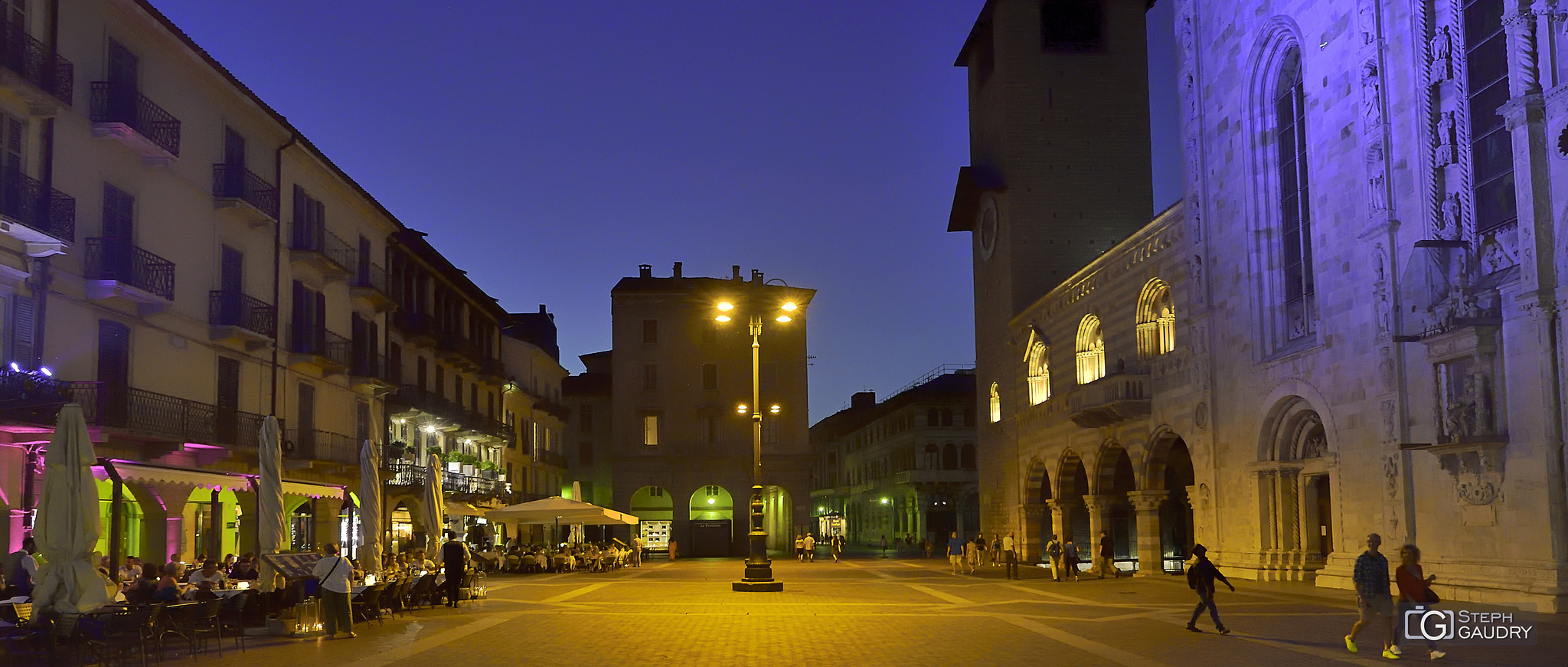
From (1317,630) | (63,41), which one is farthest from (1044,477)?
(63,41)

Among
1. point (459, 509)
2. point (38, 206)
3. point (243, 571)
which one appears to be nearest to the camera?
point (38, 206)

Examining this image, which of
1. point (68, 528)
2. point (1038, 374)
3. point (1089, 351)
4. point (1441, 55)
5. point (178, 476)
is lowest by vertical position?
point (68, 528)

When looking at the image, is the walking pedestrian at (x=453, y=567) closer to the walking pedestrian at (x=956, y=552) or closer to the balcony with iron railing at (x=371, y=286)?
the balcony with iron railing at (x=371, y=286)

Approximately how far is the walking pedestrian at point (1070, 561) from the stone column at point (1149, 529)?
186 centimetres

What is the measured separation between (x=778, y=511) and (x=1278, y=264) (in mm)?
46783

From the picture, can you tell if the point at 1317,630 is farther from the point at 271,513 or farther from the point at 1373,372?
the point at 271,513

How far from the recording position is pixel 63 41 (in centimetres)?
2333

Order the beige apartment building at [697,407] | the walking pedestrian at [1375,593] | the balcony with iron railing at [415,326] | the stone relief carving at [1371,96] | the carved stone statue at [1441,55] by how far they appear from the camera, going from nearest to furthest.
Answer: the walking pedestrian at [1375,593] < the carved stone statue at [1441,55] < the stone relief carving at [1371,96] < the balcony with iron railing at [415,326] < the beige apartment building at [697,407]

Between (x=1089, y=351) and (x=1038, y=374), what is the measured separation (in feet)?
20.1

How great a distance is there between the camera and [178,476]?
2122cm

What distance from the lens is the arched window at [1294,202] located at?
28500 mm

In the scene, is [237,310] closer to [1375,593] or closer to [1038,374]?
[1375,593]

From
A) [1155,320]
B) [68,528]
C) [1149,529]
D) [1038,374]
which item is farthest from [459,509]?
[68,528]

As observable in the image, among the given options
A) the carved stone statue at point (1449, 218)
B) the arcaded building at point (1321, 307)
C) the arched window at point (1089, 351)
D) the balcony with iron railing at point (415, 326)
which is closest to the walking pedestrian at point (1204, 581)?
the arcaded building at point (1321, 307)
